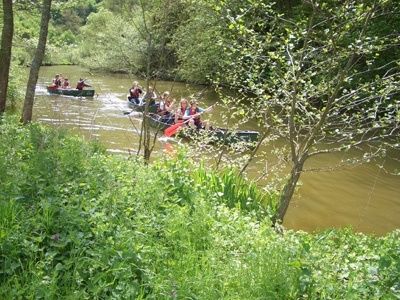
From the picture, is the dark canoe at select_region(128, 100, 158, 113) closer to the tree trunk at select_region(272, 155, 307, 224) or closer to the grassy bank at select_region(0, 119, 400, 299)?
the tree trunk at select_region(272, 155, 307, 224)

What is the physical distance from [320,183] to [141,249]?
9.18m

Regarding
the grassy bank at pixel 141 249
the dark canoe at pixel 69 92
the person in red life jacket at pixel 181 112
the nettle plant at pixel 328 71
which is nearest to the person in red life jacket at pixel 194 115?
the person in red life jacket at pixel 181 112

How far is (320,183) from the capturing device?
11.9 m

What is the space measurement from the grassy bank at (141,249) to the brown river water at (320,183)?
182 inches

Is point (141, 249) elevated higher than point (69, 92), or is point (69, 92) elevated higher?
point (141, 249)

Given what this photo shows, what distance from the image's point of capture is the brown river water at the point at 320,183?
31.2ft

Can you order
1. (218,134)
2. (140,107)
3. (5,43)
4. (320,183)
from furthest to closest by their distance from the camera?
(140,107) < (218,134) < (320,183) < (5,43)

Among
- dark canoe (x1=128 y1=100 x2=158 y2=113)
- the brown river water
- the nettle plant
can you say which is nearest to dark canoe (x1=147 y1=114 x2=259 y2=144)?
the brown river water

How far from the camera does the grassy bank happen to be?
305cm

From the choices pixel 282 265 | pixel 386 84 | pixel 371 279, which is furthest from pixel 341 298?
pixel 386 84

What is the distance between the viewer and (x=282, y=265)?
3.35 m

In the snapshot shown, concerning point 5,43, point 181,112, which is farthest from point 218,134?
point 5,43

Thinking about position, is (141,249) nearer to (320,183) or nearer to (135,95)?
(320,183)

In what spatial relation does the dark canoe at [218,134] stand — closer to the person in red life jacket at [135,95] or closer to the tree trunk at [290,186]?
the tree trunk at [290,186]
